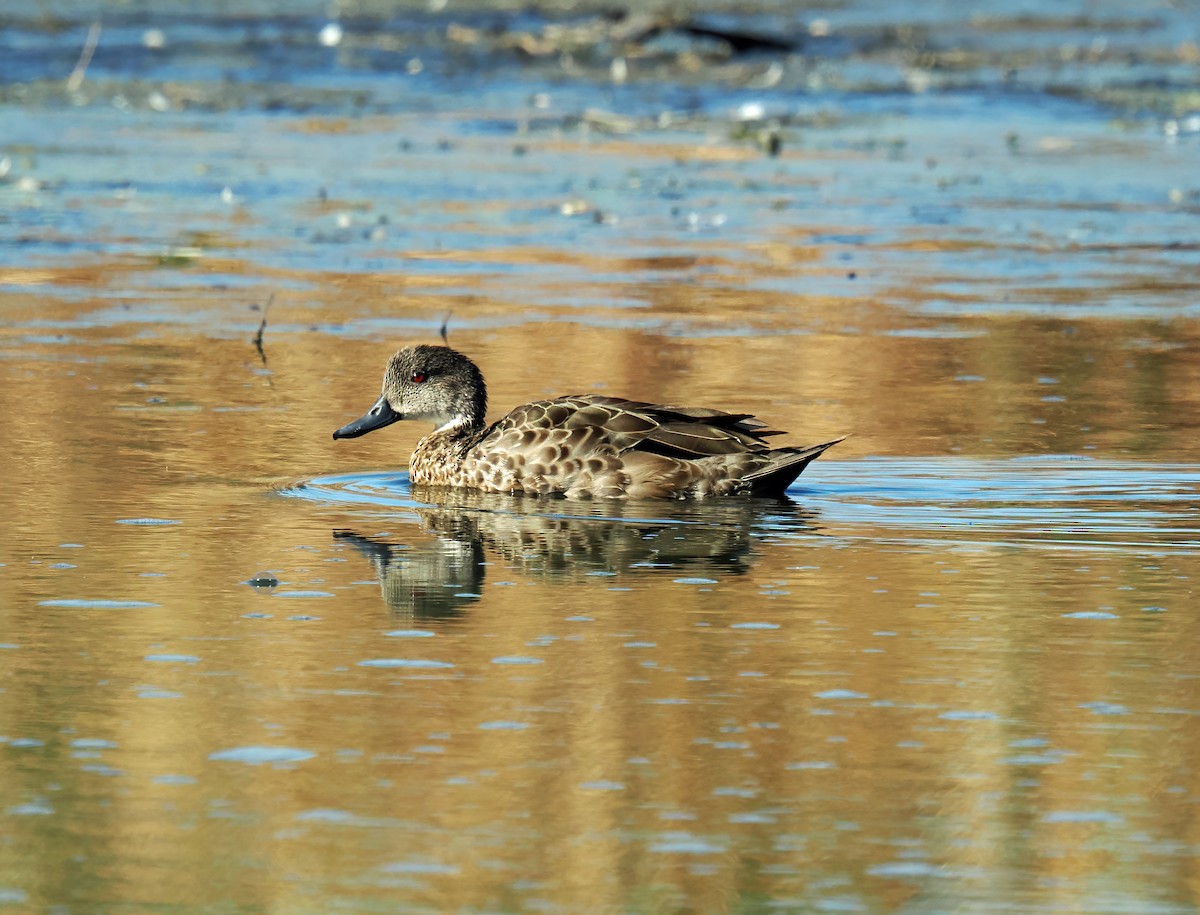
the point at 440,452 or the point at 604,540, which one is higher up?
the point at 440,452

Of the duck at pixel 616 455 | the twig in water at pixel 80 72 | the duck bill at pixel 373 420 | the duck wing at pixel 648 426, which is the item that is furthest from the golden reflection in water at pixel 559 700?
the twig in water at pixel 80 72

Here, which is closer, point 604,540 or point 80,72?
point 604,540

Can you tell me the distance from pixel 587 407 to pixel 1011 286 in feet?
22.8

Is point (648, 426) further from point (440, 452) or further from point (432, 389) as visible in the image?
point (432, 389)

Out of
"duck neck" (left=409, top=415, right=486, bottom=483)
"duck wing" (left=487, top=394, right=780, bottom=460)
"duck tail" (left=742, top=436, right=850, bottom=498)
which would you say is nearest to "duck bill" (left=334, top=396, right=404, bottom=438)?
"duck neck" (left=409, top=415, right=486, bottom=483)

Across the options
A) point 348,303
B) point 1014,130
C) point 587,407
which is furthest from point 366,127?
point 587,407

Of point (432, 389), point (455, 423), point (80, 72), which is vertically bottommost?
point (455, 423)

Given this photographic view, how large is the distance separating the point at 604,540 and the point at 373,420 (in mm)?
2402

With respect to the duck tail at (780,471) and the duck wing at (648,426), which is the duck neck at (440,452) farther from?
the duck tail at (780,471)

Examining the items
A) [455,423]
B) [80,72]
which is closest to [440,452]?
[455,423]

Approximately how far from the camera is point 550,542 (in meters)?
9.73

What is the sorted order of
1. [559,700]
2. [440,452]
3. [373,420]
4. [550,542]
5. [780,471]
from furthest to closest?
1. [373,420]
2. [440,452]
3. [780,471]
4. [550,542]
5. [559,700]

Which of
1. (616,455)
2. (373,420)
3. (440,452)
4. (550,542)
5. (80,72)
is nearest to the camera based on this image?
(550,542)

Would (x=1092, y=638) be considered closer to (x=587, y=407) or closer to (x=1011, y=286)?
(x=587, y=407)
